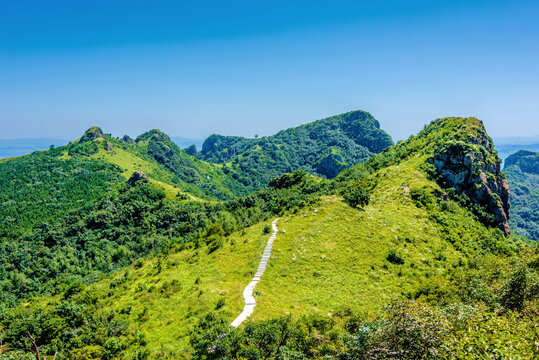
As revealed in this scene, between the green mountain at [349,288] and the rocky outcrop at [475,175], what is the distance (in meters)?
0.37

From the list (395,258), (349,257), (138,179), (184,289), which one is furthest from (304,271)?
(138,179)

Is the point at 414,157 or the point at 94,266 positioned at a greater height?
the point at 414,157

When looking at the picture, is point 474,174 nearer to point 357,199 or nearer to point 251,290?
point 357,199

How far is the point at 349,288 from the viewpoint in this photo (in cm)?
3903

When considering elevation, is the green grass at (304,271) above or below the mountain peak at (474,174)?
below

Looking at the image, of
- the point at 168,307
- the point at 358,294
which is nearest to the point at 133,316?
the point at 168,307

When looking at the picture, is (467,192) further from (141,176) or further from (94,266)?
(141,176)

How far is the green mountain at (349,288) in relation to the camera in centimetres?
1562

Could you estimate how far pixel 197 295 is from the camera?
126 ft

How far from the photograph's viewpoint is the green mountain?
15.6m

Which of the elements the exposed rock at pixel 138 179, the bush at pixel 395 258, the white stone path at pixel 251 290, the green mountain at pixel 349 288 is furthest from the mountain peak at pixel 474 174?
the exposed rock at pixel 138 179

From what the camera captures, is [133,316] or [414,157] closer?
[133,316]

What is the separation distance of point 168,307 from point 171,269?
15.8 m

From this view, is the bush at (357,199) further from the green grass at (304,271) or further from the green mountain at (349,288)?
the green grass at (304,271)
